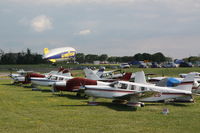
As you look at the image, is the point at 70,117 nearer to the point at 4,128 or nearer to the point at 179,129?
the point at 4,128

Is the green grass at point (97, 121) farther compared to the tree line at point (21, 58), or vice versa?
the tree line at point (21, 58)

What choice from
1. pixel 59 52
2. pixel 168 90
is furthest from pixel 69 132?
pixel 59 52

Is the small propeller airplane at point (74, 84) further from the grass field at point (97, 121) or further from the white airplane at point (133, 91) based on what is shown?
the grass field at point (97, 121)

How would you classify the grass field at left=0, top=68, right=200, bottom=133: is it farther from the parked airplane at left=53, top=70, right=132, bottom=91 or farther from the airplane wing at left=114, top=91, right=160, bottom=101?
the parked airplane at left=53, top=70, right=132, bottom=91

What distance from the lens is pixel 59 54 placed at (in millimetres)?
92750

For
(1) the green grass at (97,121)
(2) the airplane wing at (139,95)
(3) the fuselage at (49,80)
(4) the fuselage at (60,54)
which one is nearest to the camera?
(1) the green grass at (97,121)

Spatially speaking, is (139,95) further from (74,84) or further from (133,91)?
(74,84)

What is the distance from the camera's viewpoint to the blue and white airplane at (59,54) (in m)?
90.4

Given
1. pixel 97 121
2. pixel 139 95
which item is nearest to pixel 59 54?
pixel 139 95

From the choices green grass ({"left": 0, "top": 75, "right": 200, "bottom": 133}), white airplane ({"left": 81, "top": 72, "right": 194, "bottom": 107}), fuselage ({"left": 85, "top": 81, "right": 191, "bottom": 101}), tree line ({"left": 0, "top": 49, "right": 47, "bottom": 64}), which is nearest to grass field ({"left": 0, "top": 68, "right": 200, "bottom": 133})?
green grass ({"left": 0, "top": 75, "right": 200, "bottom": 133})

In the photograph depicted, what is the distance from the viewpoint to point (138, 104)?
1797cm

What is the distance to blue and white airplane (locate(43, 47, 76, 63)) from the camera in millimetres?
90438

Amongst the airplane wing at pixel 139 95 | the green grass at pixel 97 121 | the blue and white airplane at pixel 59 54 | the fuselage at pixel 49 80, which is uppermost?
the blue and white airplane at pixel 59 54

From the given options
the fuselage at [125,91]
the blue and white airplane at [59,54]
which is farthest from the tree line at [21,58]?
the fuselage at [125,91]
